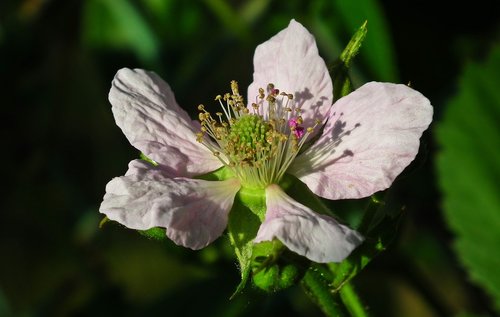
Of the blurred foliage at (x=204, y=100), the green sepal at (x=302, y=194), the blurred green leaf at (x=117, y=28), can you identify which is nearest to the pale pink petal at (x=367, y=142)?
the green sepal at (x=302, y=194)

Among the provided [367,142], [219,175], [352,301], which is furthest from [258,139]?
[352,301]

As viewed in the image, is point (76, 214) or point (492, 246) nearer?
point (492, 246)

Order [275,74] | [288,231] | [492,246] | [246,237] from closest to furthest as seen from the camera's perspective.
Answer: [288,231] → [246,237] → [275,74] → [492,246]

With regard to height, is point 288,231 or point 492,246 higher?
point 288,231

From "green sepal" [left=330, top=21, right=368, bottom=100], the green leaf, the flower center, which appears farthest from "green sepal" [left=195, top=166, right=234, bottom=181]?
the green leaf

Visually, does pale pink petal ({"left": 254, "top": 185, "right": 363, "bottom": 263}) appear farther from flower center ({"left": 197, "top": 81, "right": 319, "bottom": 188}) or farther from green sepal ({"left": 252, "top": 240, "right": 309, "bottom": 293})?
→ flower center ({"left": 197, "top": 81, "right": 319, "bottom": 188})

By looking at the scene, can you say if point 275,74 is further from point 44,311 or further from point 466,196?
point 44,311

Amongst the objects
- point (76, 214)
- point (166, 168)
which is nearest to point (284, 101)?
point (166, 168)

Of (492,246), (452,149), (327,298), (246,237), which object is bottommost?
(492,246)
